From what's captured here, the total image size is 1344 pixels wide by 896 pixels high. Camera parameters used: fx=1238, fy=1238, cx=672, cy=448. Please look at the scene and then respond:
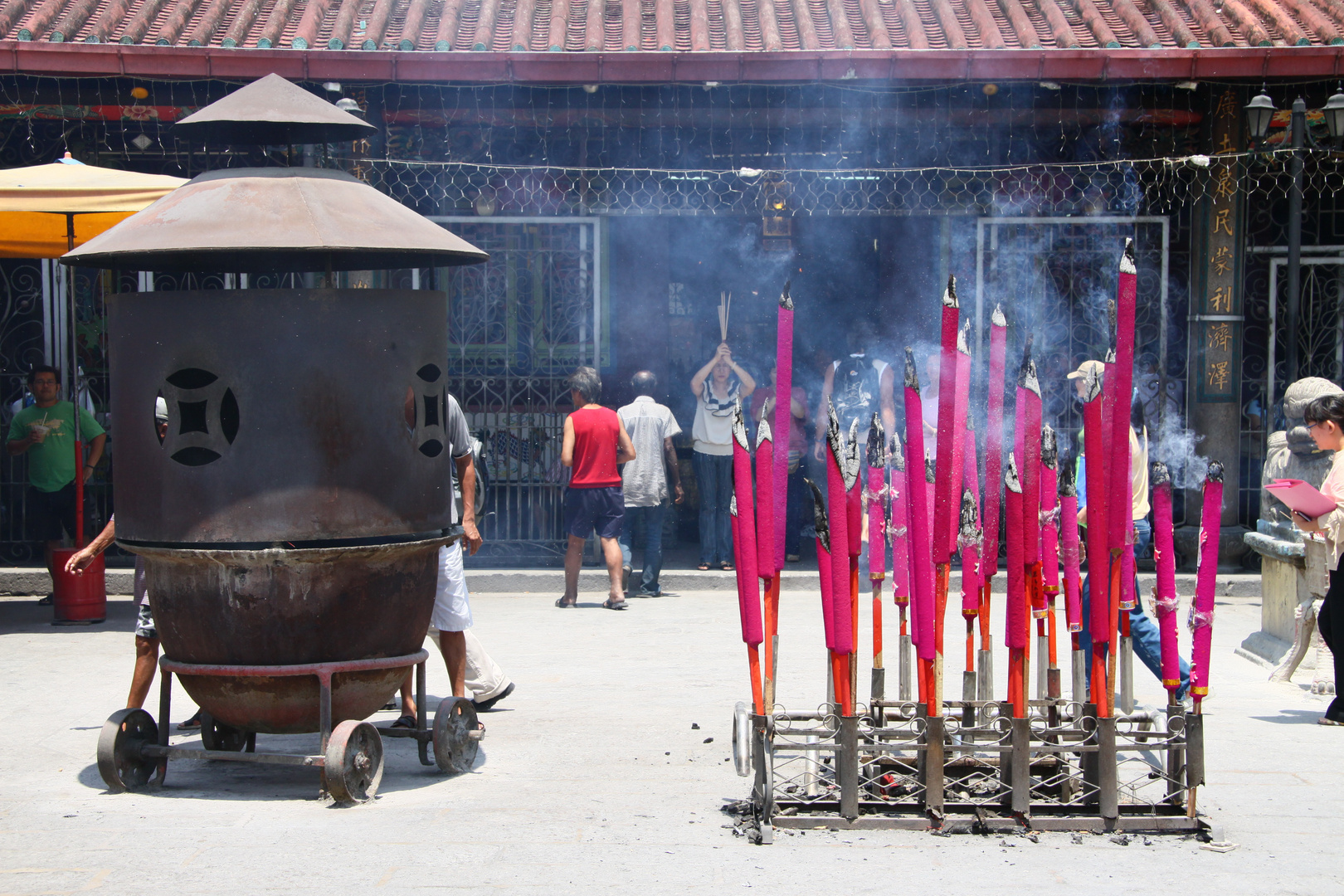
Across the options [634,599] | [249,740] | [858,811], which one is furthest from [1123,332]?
[634,599]

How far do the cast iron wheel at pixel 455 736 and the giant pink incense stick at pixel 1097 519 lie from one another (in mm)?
2561

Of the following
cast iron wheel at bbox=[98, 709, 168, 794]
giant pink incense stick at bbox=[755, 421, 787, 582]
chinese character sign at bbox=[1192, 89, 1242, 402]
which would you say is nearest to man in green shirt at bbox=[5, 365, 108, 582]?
cast iron wheel at bbox=[98, 709, 168, 794]

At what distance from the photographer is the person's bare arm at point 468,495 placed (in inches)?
233

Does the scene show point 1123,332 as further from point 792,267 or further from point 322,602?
A: point 792,267

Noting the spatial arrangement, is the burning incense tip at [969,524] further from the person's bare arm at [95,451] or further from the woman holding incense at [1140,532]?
the person's bare arm at [95,451]

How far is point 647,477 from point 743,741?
5380mm

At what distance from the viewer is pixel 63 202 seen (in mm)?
7855

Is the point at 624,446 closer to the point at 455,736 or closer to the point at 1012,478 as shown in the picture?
the point at 455,736

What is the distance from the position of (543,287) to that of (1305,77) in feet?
20.5

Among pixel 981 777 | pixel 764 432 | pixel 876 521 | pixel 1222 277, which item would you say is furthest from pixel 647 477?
pixel 764 432

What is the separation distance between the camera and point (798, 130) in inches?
428

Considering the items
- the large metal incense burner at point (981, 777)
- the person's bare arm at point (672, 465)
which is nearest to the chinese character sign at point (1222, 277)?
the person's bare arm at point (672, 465)

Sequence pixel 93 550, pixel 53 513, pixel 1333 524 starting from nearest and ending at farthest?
1. pixel 93 550
2. pixel 1333 524
3. pixel 53 513

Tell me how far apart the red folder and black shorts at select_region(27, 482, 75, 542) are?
835 centimetres
